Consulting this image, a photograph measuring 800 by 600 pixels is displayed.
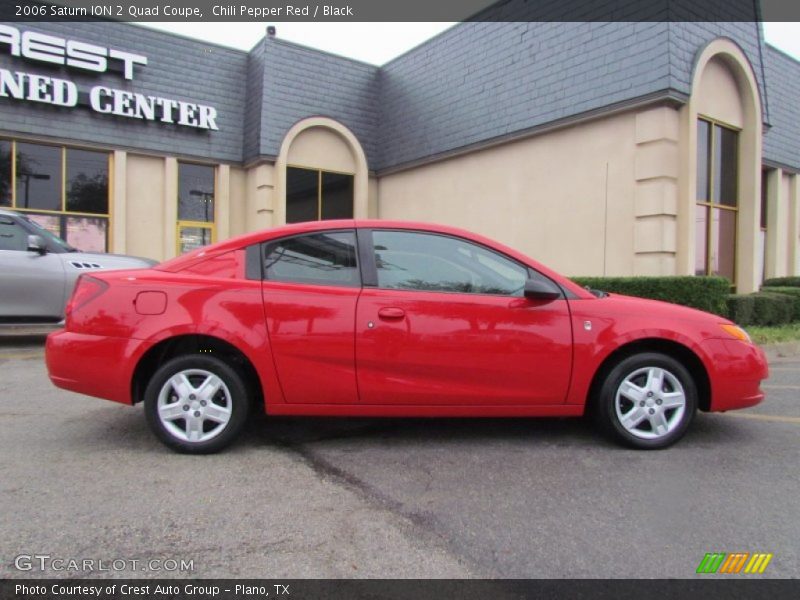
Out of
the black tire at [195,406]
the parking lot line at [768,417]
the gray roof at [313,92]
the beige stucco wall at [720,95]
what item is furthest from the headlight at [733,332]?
the gray roof at [313,92]

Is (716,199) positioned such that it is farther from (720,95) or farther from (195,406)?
(195,406)

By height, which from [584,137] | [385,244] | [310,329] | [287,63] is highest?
[287,63]

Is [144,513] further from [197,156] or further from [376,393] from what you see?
[197,156]

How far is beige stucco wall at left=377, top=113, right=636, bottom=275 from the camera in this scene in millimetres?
10727

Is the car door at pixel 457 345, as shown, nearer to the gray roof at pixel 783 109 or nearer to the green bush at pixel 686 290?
the green bush at pixel 686 290

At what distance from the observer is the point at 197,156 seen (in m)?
14.4

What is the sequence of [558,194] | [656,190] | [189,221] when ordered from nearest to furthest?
[656,190] → [558,194] → [189,221]

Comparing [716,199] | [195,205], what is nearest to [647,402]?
[716,199]

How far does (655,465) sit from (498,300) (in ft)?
4.72

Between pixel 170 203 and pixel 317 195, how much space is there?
3.77m

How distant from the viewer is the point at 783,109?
49.4 feet

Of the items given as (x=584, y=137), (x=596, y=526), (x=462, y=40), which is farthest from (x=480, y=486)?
(x=462, y=40)

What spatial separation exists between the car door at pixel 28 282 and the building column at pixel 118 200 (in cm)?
572

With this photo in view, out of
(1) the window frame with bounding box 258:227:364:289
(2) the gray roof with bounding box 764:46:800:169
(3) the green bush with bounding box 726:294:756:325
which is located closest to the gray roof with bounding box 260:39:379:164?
(3) the green bush with bounding box 726:294:756:325
